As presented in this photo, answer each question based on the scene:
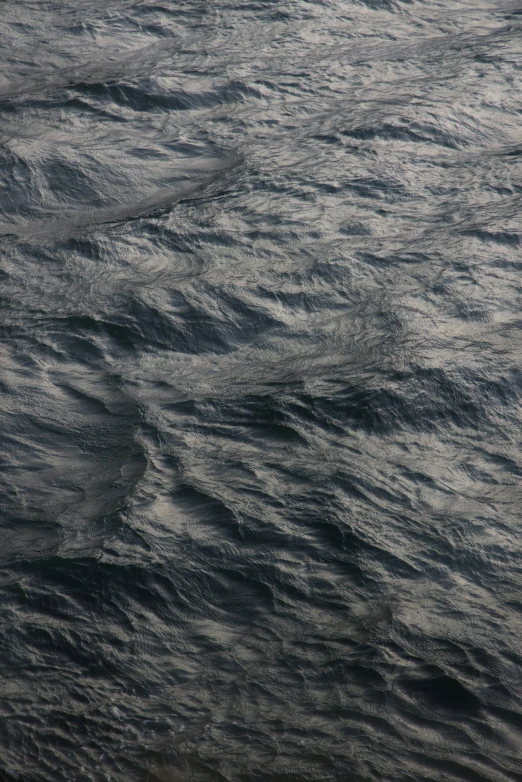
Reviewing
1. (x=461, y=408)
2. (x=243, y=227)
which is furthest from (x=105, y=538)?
(x=243, y=227)

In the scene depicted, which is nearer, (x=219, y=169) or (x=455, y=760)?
(x=455, y=760)

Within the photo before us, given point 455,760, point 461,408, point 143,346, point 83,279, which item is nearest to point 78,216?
point 83,279

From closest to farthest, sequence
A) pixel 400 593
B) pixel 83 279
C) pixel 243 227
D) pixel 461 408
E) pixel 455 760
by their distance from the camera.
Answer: pixel 455 760, pixel 400 593, pixel 461 408, pixel 83 279, pixel 243 227

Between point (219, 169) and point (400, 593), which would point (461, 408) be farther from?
point (219, 169)

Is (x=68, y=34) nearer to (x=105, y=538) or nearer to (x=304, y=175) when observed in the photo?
(x=304, y=175)

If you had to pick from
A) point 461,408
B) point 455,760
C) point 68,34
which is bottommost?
point 455,760

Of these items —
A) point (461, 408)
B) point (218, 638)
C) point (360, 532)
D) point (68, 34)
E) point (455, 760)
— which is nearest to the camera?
point (455, 760)

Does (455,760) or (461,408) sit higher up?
(461,408)
